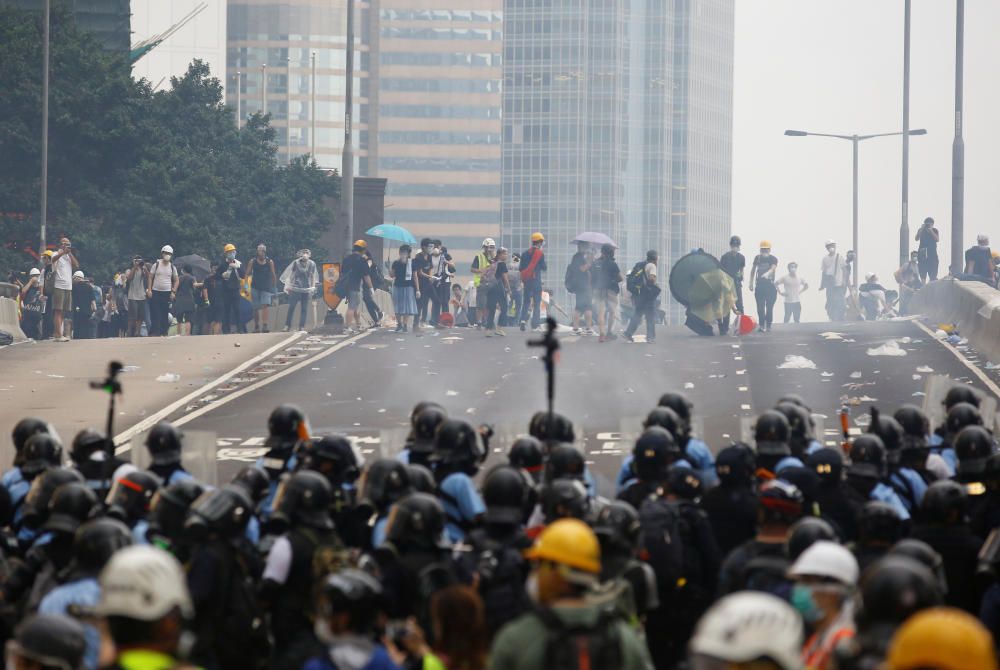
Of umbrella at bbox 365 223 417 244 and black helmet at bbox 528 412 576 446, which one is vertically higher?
umbrella at bbox 365 223 417 244

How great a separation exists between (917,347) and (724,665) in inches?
1077

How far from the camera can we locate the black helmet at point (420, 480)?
30.7 feet

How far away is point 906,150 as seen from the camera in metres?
54.7

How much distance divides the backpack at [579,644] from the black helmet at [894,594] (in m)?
0.74

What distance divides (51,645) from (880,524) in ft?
12.5

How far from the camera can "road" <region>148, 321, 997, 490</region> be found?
2250cm

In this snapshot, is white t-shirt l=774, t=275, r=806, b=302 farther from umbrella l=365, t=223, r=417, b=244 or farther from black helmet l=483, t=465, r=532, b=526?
black helmet l=483, t=465, r=532, b=526

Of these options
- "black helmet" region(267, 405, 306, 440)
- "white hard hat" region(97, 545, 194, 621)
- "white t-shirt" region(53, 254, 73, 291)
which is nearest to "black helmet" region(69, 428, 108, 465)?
"black helmet" region(267, 405, 306, 440)

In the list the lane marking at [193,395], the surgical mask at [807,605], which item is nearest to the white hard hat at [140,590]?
the surgical mask at [807,605]

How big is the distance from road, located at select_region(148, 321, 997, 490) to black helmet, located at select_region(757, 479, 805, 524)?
32.2ft

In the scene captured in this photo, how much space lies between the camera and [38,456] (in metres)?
10.7

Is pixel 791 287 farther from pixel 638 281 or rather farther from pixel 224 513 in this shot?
pixel 224 513

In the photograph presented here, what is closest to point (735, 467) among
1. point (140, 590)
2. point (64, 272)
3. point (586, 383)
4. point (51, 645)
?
point (51, 645)

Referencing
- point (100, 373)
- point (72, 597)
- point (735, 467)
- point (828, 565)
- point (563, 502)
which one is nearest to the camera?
point (828, 565)
